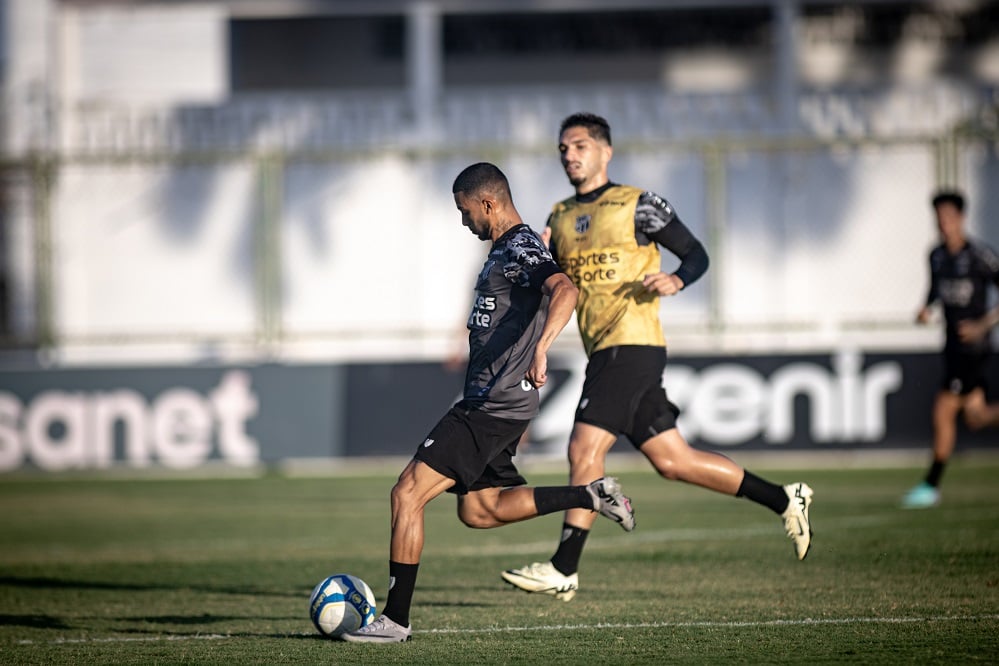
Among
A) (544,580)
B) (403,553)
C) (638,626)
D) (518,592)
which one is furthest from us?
(518,592)

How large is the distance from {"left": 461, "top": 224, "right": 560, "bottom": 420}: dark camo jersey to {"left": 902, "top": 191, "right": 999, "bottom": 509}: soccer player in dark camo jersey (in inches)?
249

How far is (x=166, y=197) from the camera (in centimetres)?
2459

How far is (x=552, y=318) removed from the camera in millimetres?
6617

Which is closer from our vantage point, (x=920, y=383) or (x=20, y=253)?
(x=920, y=383)

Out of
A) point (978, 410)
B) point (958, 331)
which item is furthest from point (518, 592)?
point (978, 410)

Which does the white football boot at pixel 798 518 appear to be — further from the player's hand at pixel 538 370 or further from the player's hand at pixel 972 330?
the player's hand at pixel 972 330

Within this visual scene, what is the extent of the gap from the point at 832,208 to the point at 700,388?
755 centimetres

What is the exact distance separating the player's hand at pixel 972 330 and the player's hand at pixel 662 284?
5.65m

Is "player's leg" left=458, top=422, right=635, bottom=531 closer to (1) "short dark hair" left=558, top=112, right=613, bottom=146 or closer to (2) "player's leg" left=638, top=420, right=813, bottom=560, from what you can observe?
(2) "player's leg" left=638, top=420, right=813, bottom=560

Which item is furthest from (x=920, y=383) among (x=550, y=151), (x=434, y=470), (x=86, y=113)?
(x=86, y=113)

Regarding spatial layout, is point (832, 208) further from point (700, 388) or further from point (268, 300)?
point (268, 300)

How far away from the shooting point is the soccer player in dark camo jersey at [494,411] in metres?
6.73

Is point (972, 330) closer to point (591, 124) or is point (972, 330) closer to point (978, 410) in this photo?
point (978, 410)

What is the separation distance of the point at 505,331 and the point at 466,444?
554mm
